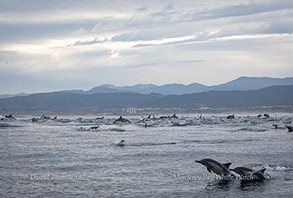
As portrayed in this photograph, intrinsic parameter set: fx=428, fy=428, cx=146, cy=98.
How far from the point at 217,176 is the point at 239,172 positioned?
104cm

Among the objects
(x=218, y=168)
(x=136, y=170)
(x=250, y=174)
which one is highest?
(x=218, y=168)

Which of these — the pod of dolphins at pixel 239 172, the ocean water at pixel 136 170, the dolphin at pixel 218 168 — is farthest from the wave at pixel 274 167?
the dolphin at pixel 218 168

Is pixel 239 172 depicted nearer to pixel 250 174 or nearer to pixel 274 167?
pixel 250 174

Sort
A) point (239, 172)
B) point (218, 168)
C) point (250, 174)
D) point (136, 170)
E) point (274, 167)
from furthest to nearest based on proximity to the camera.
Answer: point (274, 167) < point (136, 170) < point (218, 168) < point (239, 172) < point (250, 174)

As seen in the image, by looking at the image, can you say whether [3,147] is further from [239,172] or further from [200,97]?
[200,97]

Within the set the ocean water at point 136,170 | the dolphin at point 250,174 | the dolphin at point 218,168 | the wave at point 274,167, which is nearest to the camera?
the ocean water at point 136,170

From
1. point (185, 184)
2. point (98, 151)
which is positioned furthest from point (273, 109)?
point (185, 184)

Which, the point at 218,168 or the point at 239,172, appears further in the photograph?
the point at 218,168

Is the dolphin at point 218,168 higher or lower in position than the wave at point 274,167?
higher

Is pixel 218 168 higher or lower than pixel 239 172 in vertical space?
higher

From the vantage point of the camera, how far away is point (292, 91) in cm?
19638

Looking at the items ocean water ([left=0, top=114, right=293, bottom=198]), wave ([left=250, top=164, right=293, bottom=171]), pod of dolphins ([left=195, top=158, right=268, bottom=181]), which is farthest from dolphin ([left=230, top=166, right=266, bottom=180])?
wave ([left=250, top=164, right=293, bottom=171])

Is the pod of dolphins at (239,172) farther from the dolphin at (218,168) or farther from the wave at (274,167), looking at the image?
the wave at (274,167)

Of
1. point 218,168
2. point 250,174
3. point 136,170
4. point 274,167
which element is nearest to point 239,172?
point 250,174
